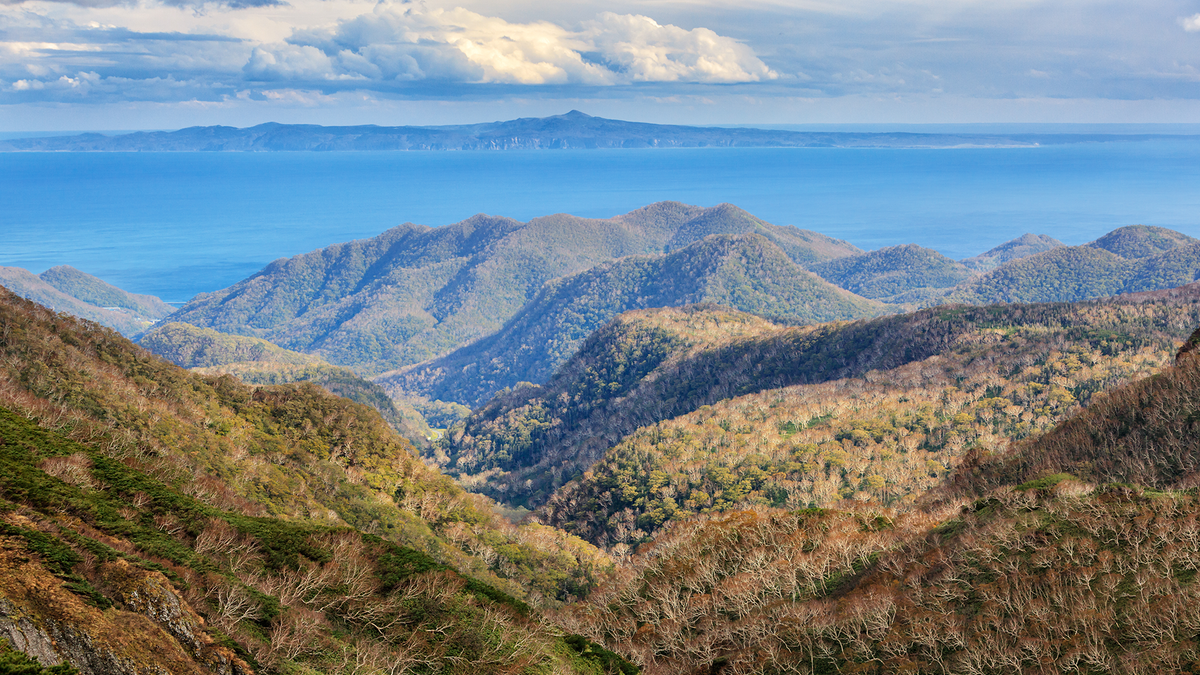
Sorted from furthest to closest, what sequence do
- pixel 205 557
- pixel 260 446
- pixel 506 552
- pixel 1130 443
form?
pixel 260 446
pixel 506 552
pixel 1130 443
pixel 205 557

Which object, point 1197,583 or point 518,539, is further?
point 518,539

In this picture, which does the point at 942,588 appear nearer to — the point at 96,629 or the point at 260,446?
the point at 96,629

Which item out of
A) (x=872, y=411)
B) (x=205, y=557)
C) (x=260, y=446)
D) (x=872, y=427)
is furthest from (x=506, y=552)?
(x=872, y=411)

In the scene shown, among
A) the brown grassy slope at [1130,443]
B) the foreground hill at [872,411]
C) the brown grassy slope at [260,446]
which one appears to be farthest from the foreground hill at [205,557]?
the brown grassy slope at [1130,443]

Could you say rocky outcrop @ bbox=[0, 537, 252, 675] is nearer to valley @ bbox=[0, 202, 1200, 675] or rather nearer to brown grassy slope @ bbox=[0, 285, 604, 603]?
valley @ bbox=[0, 202, 1200, 675]

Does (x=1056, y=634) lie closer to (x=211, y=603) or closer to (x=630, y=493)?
(x=211, y=603)

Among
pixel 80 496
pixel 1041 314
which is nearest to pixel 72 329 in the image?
pixel 80 496

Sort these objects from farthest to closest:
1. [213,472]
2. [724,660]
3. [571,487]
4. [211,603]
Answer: [571,487] → [213,472] → [724,660] → [211,603]
